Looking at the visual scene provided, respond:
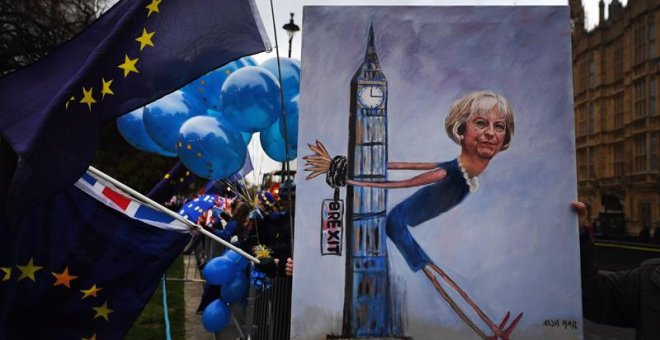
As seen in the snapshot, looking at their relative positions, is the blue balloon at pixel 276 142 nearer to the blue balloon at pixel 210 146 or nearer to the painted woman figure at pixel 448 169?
the blue balloon at pixel 210 146

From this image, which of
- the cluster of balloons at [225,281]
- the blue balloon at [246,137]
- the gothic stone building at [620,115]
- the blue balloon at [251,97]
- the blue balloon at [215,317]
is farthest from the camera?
the gothic stone building at [620,115]

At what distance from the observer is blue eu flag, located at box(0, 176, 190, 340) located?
315 cm

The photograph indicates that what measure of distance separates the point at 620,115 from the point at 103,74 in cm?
4634

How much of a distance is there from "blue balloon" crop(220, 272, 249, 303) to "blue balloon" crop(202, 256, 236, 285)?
0.37 feet

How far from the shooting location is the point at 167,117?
5.64 m

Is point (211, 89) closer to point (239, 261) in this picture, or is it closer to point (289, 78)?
point (289, 78)

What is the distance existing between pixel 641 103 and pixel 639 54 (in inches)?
137

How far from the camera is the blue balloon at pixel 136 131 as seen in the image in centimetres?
634

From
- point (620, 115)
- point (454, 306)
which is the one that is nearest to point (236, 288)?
point (454, 306)

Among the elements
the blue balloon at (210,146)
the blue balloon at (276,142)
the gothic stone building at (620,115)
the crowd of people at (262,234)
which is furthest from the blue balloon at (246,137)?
the gothic stone building at (620,115)

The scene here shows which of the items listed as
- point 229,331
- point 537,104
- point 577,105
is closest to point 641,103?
point 577,105

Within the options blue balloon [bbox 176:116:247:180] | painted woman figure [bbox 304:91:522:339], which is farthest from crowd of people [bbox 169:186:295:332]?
painted woman figure [bbox 304:91:522:339]

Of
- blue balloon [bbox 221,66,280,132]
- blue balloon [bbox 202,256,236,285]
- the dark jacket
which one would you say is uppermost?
blue balloon [bbox 221,66,280,132]
